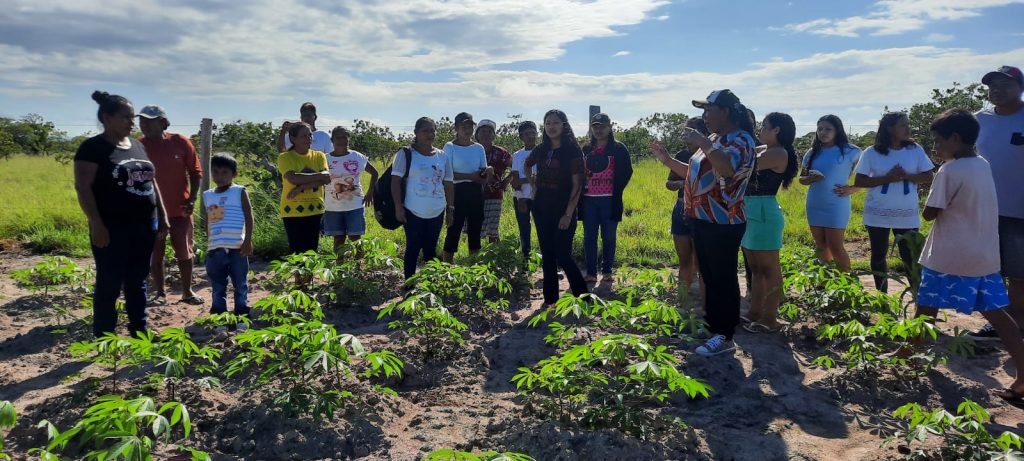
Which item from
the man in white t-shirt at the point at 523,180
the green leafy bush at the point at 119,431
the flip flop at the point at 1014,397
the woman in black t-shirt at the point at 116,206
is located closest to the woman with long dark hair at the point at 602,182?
the man in white t-shirt at the point at 523,180

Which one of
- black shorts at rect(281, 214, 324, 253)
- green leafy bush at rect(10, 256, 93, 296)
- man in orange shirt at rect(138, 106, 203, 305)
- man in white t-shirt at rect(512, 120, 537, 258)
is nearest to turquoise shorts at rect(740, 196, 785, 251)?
man in white t-shirt at rect(512, 120, 537, 258)

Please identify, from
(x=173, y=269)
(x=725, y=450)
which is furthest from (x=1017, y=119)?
(x=173, y=269)

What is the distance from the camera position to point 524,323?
4648mm

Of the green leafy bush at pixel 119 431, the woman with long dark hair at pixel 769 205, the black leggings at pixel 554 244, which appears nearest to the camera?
the green leafy bush at pixel 119 431

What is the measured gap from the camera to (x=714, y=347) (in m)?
3.76

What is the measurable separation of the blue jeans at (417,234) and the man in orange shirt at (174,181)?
1744 mm

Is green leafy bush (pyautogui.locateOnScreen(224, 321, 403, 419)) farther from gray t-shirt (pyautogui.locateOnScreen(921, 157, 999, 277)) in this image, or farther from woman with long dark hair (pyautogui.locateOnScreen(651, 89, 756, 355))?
gray t-shirt (pyautogui.locateOnScreen(921, 157, 999, 277))

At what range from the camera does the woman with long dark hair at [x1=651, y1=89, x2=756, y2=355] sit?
345 centimetres

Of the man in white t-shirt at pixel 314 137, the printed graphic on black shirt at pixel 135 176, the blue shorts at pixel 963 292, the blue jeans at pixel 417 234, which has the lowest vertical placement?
the blue shorts at pixel 963 292

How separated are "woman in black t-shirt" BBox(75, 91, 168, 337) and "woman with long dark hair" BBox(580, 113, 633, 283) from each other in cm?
341

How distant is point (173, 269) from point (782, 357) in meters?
5.51

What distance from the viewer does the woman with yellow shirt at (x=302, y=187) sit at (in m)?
4.74

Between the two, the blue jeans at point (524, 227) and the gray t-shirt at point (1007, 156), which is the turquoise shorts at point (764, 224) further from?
the blue jeans at point (524, 227)

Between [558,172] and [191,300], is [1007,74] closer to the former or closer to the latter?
[558,172]
